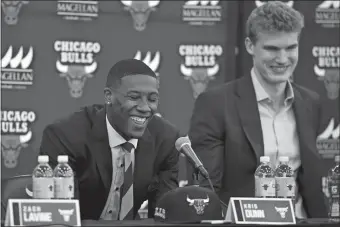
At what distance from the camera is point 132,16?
5602 mm

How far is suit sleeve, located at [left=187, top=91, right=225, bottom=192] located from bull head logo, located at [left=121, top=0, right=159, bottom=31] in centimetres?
154

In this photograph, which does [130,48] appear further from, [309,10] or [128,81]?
[128,81]

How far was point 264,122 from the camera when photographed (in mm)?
4191

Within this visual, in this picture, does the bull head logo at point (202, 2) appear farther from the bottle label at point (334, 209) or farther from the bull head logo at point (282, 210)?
the bull head logo at point (282, 210)

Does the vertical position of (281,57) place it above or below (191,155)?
above

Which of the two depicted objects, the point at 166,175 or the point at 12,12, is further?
the point at 12,12

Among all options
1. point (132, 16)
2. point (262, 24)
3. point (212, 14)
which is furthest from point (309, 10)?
point (262, 24)

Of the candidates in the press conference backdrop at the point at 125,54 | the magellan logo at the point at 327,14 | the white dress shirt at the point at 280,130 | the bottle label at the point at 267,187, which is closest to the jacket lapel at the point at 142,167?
the bottle label at the point at 267,187

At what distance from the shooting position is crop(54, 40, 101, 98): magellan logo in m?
5.46

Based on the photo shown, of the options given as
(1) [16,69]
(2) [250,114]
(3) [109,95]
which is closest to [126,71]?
(3) [109,95]

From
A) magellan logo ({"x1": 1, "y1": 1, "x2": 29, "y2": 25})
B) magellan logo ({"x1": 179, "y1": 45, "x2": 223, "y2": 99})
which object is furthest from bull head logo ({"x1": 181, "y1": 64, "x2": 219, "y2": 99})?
magellan logo ({"x1": 1, "y1": 1, "x2": 29, "y2": 25})

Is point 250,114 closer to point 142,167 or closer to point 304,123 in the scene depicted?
point 304,123

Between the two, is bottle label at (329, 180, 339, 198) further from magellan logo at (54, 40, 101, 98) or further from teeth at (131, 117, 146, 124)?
magellan logo at (54, 40, 101, 98)

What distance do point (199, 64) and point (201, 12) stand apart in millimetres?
343
